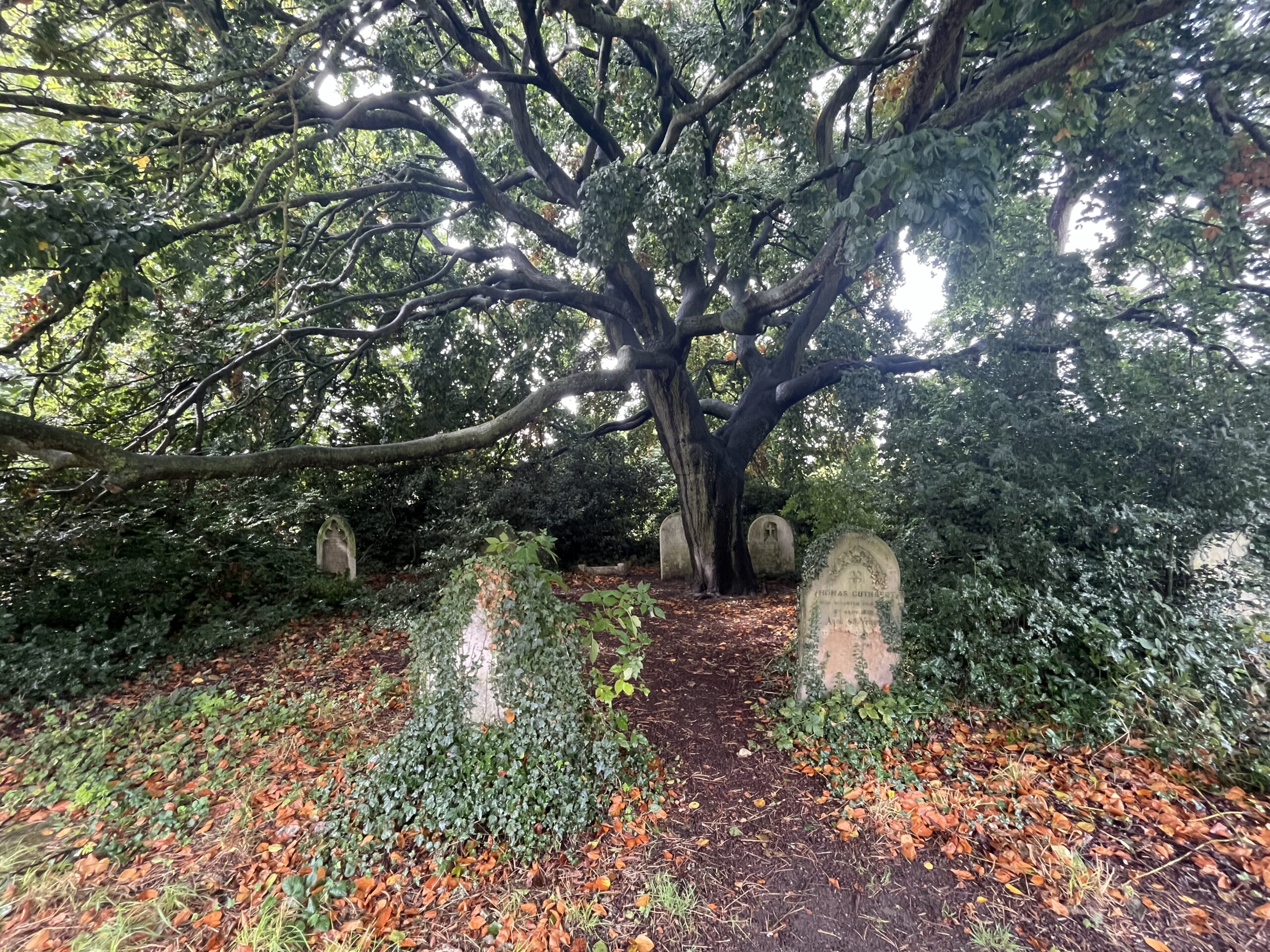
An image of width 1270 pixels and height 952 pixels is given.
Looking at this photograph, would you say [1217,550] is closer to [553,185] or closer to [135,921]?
[135,921]

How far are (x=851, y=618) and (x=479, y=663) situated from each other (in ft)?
8.78

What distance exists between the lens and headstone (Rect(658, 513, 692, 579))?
9.83 meters

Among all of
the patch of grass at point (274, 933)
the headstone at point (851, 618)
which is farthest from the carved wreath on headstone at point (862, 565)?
the patch of grass at point (274, 933)

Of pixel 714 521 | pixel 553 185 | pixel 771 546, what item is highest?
pixel 553 185

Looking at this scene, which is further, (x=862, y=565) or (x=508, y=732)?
(x=862, y=565)

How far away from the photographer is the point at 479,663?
3.23m

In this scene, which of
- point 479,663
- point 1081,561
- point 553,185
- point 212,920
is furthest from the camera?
point 553,185

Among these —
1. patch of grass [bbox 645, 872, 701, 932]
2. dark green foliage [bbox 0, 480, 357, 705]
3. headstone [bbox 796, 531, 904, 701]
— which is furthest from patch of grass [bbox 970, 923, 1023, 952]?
dark green foliage [bbox 0, 480, 357, 705]

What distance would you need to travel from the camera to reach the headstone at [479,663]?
3223 millimetres

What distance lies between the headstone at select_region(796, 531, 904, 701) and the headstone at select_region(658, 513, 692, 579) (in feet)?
18.8

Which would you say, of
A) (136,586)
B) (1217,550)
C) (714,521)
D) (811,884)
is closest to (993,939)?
(811,884)

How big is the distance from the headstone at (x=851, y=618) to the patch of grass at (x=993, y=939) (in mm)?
1750

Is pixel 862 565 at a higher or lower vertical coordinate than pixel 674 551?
higher

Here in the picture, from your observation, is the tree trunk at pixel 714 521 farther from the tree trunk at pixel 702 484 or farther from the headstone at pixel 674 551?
the headstone at pixel 674 551
